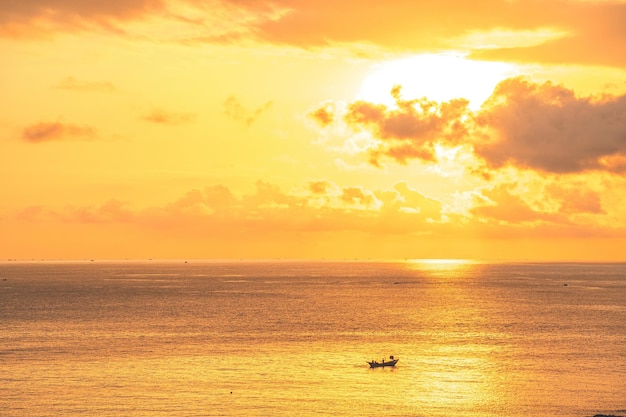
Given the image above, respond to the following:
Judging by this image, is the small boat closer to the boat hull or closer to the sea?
the boat hull

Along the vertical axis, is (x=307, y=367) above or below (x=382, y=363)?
below

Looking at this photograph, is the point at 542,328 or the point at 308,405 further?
the point at 542,328

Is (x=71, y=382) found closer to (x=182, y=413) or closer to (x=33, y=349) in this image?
(x=182, y=413)

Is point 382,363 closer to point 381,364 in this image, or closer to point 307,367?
point 381,364

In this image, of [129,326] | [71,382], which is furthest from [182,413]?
[129,326]

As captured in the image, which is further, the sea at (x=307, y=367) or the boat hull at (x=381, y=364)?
the boat hull at (x=381, y=364)

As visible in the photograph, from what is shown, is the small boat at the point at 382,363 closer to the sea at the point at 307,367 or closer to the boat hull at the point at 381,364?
the boat hull at the point at 381,364

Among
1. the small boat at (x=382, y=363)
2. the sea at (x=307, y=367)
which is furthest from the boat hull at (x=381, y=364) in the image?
the sea at (x=307, y=367)

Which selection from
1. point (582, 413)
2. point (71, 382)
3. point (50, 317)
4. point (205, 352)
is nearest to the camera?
point (582, 413)

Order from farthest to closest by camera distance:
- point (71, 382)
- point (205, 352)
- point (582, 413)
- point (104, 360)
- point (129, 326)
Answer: point (129, 326)
point (205, 352)
point (104, 360)
point (71, 382)
point (582, 413)

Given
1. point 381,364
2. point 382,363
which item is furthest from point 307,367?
point 382,363

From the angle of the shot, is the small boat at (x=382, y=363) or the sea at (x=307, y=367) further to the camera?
the small boat at (x=382, y=363)

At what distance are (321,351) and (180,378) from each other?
30.0 metres

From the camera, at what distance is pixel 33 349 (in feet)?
406
